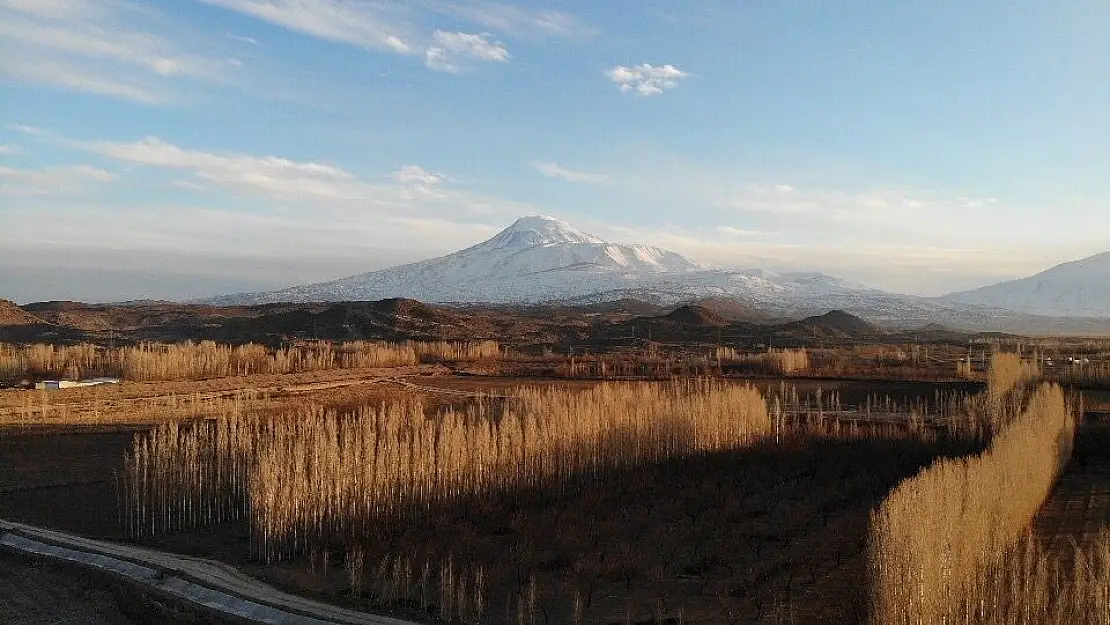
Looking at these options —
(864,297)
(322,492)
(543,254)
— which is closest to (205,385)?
(322,492)

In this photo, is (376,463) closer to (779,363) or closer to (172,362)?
(172,362)

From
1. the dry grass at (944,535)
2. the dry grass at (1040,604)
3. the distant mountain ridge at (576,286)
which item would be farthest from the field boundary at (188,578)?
the distant mountain ridge at (576,286)

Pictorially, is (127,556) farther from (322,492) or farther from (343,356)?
(343,356)

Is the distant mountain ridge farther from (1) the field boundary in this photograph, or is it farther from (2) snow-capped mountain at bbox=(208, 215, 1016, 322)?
(1) the field boundary

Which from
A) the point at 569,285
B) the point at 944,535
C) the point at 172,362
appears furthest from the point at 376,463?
the point at 569,285

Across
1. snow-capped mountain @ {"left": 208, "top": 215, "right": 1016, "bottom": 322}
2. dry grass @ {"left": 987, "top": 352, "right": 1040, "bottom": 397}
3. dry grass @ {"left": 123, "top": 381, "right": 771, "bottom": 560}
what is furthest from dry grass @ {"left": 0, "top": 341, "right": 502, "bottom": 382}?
snow-capped mountain @ {"left": 208, "top": 215, "right": 1016, "bottom": 322}
